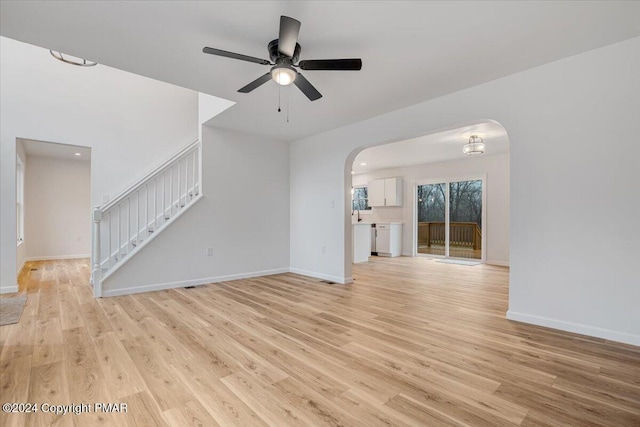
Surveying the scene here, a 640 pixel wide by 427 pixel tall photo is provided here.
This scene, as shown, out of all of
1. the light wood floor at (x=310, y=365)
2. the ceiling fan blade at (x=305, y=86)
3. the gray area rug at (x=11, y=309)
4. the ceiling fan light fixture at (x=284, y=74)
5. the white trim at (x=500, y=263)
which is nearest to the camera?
the light wood floor at (x=310, y=365)

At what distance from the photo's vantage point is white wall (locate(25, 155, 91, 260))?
23.1 feet

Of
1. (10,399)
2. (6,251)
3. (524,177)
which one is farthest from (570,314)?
(6,251)

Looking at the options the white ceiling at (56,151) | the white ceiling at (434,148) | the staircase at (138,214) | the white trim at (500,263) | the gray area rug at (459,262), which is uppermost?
the white ceiling at (434,148)

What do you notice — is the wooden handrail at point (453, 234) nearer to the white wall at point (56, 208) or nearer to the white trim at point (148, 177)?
the white trim at point (148, 177)

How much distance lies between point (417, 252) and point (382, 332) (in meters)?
6.13

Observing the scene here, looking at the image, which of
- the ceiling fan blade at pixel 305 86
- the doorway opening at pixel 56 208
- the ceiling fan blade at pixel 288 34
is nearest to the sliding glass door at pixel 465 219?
the ceiling fan blade at pixel 305 86

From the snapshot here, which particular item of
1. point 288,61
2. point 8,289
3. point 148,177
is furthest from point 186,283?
point 288,61

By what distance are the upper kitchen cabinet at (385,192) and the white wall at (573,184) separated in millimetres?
5157

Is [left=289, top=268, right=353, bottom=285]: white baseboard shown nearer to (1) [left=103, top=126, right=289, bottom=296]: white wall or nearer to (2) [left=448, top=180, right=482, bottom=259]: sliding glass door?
(1) [left=103, top=126, right=289, bottom=296]: white wall

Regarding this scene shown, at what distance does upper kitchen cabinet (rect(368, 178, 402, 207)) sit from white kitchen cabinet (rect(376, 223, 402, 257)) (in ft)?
2.43

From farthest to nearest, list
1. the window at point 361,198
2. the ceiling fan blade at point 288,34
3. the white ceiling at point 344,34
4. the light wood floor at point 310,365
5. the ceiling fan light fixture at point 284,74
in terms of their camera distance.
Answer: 1. the window at point 361,198
2. the ceiling fan light fixture at point 284,74
3. the white ceiling at point 344,34
4. the ceiling fan blade at point 288,34
5. the light wood floor at point 310,365

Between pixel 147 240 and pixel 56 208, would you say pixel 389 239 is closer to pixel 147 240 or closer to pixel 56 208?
pixel 147 240

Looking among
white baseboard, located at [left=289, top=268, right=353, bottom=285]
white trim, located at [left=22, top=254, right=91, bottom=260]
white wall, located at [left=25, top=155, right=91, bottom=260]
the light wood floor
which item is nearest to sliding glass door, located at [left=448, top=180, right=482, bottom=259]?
the light wood floor

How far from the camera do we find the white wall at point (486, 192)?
22.4 feet
